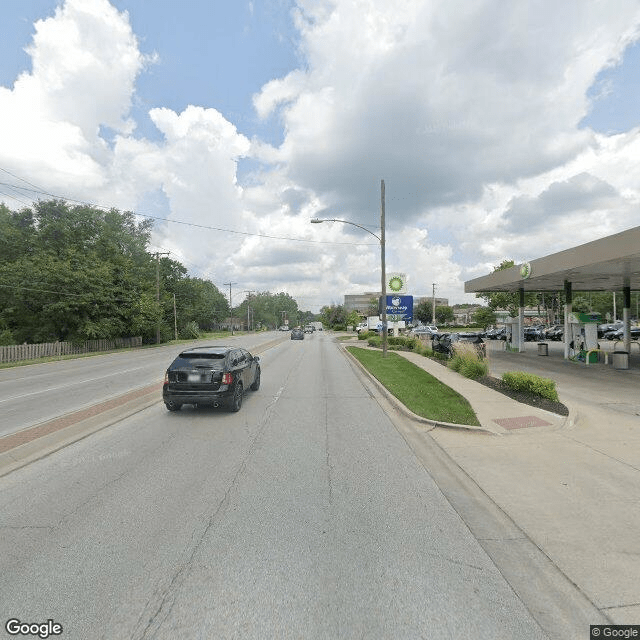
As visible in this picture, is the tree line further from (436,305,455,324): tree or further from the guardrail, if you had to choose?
(436,305,455,324): tree

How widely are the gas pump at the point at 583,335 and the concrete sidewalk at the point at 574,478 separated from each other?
35.8ft

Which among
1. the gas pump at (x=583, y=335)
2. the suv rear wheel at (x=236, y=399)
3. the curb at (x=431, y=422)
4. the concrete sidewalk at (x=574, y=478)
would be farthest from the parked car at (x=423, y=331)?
the suv rear wheel at (x=236, y=399)

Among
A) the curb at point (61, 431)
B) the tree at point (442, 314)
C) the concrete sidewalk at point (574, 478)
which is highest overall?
the tree at point (442, 314)

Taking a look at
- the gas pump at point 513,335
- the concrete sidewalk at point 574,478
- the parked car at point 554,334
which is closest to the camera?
the concrete sidewalk at point 574,478

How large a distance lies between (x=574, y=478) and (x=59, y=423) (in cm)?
929

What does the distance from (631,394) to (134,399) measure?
14.4 metres

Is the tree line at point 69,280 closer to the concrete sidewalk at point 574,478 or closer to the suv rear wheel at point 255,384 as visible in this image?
the suv rear wheel at point 255,384

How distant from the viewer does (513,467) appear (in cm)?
605

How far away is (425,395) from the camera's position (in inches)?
467

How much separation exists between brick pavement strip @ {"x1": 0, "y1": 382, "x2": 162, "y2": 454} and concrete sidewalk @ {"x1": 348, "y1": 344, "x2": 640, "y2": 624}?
23.8 ft

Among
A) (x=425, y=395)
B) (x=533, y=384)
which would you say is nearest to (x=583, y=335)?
(x=533, y=384)

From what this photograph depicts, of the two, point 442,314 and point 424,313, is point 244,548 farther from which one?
point 442,314

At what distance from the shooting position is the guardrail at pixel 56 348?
28.6 m

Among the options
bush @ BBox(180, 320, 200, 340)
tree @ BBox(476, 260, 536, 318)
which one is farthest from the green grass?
bush @ BBox(180, 320, 200, 340)
